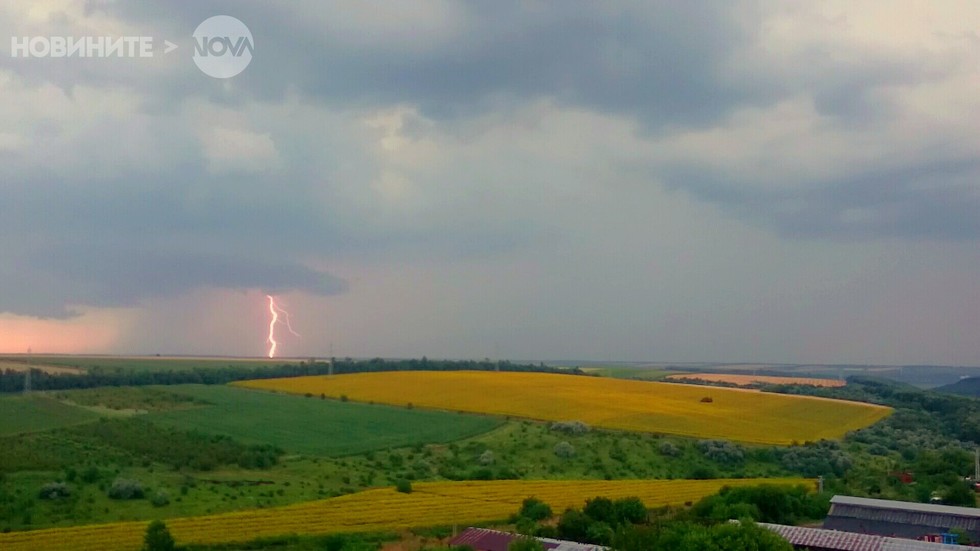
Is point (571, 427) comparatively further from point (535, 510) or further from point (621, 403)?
point (535, 510)

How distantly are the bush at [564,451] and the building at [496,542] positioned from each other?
1956cm

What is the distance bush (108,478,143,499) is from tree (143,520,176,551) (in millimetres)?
8663

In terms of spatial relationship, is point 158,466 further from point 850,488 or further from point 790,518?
point 850,488

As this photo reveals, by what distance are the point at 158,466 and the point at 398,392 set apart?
115ft

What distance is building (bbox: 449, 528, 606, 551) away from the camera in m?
29.3

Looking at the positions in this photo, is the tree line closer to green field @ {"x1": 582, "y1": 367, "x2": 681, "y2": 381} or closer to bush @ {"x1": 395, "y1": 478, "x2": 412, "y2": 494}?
green field @ {"x1": 582, "y1": 367, "x2": 681, "y2": 381}

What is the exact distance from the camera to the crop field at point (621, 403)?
62.4 meters

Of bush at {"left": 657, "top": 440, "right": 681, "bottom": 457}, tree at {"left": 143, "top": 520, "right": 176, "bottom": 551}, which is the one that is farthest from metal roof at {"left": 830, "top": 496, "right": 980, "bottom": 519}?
tree at {"left": 143, "top": 520, "right": 176, "bottom": 551}

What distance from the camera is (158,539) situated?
2936 cm

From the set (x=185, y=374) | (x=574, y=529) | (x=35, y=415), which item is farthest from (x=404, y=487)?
(x=185, y=374)

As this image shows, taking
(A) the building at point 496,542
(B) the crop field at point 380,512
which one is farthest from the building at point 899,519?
(A) the building at point 496,542

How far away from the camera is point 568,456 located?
171ft

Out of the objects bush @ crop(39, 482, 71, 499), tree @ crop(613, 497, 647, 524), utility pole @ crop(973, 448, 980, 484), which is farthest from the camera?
utility pole @ crop(973, 448, 980, 484)

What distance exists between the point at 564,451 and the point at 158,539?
28120 millimetres
